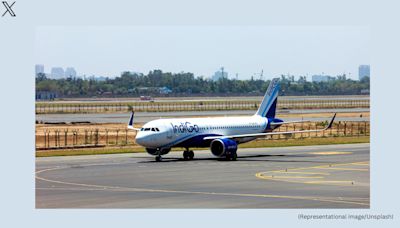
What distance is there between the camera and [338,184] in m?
51.7

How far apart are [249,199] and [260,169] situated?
18008 millimetres

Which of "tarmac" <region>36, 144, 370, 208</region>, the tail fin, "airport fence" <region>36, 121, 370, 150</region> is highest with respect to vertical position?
the tail fin

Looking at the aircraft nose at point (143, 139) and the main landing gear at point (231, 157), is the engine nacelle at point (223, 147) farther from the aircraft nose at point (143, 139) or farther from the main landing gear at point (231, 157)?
the aircraft nose at point (143, 139)

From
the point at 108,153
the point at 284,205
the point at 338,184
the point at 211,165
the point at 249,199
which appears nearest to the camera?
the point at 284,205

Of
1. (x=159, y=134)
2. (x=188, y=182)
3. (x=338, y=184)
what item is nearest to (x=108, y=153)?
(x=159, y=134)

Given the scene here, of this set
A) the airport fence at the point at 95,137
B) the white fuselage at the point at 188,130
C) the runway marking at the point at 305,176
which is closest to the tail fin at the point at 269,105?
the white fuselage at the point at 188,130

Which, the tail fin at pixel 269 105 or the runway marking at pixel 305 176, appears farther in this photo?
the tail fin at pixel 269 105

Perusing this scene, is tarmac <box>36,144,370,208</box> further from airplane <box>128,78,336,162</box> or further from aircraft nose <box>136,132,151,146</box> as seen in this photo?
aircraft nose <box>136,132,151,146</box>

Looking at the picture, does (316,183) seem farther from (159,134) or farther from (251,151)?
(251,151)

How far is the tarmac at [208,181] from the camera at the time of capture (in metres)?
43.4

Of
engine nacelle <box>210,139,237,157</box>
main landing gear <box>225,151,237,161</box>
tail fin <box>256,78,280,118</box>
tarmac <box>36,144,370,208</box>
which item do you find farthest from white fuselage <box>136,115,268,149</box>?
main landing gear <box>225,151,237,161</box>

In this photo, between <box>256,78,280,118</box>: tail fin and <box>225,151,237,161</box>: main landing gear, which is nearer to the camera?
<box>225,151,237,161</box>: main landing gear

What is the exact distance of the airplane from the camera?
6894 cm

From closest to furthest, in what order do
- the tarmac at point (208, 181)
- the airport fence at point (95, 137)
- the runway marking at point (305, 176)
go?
the tarmac at point (208, 181), the runway marking at point (305, 176), the airport fence at point (95, 137)
